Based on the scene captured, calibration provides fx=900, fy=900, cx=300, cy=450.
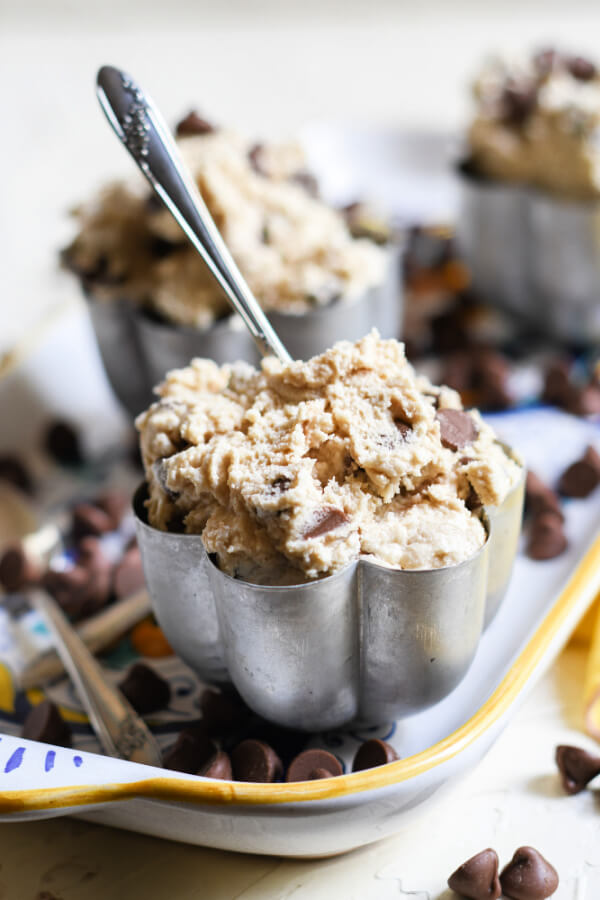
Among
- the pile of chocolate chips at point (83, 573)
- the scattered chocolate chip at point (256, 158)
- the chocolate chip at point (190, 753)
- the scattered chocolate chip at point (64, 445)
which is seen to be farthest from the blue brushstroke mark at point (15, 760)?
the scattered chocolate chip at point (256, 158)

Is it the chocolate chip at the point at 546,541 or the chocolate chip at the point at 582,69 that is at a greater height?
the chocolate chip at the point at 582,69

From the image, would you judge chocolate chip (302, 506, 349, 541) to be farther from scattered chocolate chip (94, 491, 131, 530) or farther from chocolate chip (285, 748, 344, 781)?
scattered chocolate chip (94, 491, 131, 530)

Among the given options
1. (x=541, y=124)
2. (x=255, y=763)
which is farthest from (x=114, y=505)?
(x=541, y=124)

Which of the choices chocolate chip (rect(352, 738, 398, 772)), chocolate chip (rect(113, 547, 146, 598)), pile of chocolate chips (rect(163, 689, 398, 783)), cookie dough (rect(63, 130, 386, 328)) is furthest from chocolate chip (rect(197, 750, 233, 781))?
cookie dough (rect(63, 130, 386, 328))

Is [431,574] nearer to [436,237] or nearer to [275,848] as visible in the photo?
[275,848]

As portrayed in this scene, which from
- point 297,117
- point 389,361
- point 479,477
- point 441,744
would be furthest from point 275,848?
point 297,117

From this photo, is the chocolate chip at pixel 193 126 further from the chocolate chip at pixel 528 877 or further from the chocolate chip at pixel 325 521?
the chocolate chip at pixel 528 877

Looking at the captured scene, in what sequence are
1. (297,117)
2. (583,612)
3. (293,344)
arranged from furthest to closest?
(297,117) → (293,344) → (583,612)
